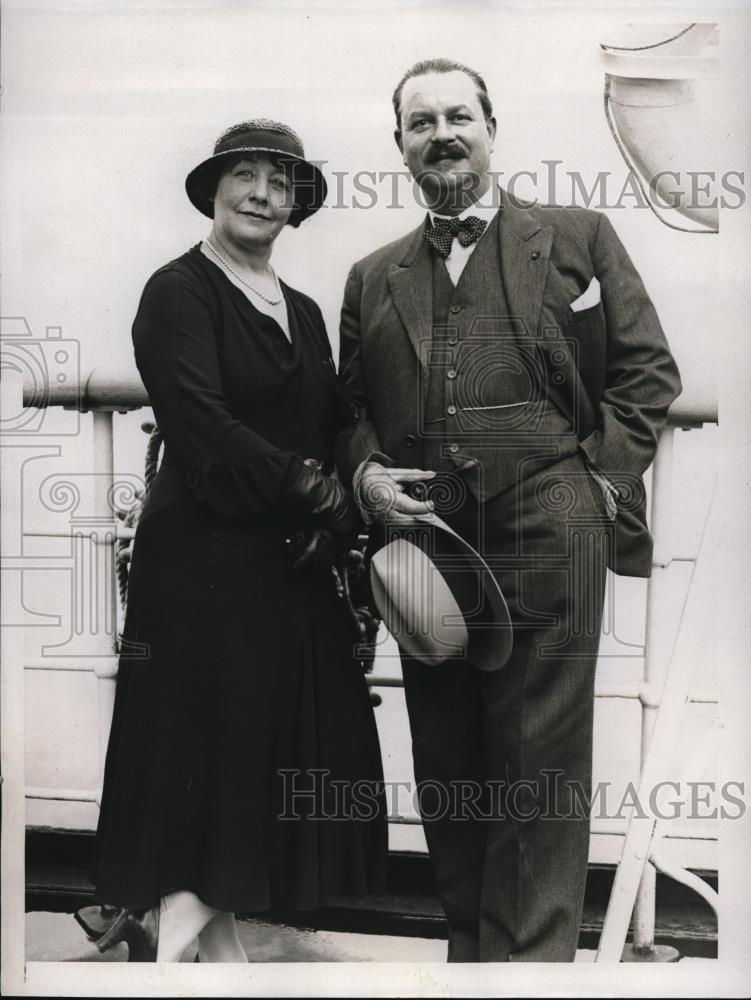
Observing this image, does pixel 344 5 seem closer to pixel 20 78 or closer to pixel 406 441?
pixel 20 78

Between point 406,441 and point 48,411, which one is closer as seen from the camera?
point 406,441

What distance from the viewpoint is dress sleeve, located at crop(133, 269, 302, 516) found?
342cm

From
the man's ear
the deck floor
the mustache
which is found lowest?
the deck floor

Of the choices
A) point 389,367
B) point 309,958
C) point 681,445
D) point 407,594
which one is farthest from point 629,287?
point 309,958

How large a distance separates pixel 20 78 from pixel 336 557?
5.83 ft

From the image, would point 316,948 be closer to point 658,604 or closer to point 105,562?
point 105,562

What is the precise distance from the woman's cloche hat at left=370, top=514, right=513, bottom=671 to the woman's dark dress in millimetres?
247

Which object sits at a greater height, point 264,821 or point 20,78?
point 20,78

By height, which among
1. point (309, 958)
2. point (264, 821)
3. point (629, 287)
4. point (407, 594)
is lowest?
point (309, 958)

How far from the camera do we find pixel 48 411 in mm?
3693

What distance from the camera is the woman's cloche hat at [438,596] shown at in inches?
131

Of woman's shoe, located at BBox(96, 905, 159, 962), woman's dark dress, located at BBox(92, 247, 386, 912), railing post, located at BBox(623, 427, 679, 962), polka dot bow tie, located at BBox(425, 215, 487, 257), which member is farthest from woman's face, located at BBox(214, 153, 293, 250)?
woman's shoe, located at BBox(96, 905, 159, 962)

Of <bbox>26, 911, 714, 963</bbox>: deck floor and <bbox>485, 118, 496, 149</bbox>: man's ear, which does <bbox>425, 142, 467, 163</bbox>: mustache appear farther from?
<bbox>26, 911, 714, 963</bbox>: deck floor

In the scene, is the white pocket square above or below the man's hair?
below
